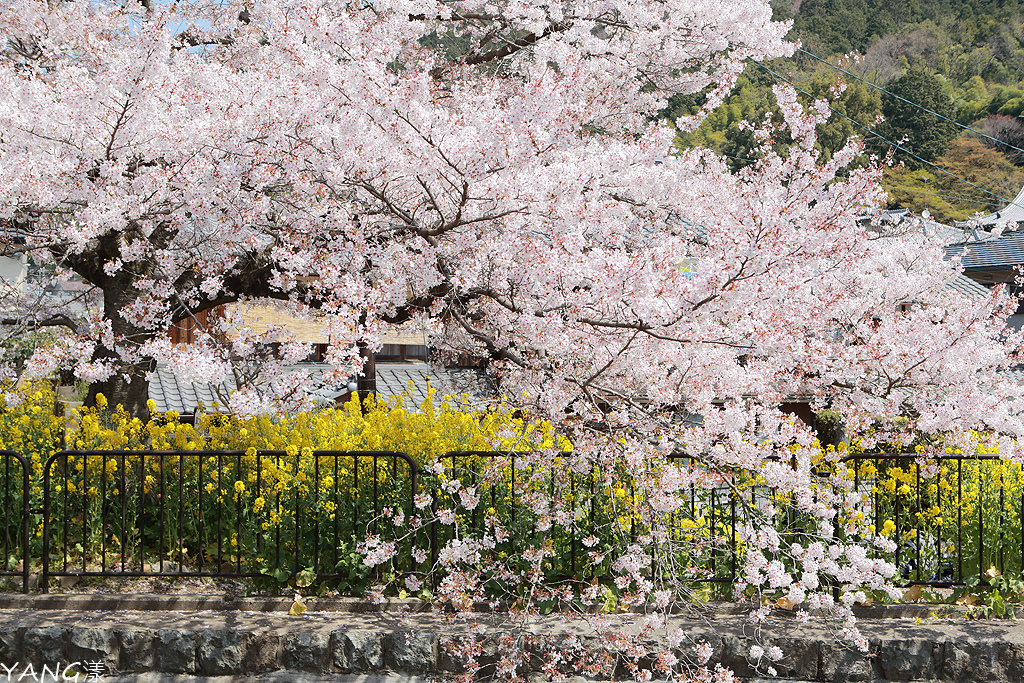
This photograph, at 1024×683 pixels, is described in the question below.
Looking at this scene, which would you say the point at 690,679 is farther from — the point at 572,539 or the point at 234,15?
the point at 234,15

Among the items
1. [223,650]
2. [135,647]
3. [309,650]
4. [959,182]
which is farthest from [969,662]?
[959,182]

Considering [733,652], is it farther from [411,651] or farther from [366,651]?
[366,651]

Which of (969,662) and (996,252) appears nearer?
(969,662)

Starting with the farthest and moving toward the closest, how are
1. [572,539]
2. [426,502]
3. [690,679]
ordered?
[572,539], [426,502], [690,679]

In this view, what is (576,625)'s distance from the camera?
5715mm

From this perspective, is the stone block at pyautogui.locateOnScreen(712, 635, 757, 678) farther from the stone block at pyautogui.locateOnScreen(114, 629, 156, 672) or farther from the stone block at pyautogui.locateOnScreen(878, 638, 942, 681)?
the stone block at pyautogui.locateOnScreen(114, 629, 156, 672)

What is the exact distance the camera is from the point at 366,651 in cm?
561

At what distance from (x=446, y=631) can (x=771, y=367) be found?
3622mm

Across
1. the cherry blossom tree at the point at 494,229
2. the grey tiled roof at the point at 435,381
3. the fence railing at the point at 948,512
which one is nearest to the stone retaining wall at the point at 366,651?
the cherry blossom tree at the point at 494,229

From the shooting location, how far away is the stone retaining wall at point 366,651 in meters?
5.58

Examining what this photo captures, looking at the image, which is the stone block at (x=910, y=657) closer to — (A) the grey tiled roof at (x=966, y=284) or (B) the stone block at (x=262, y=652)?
(B) the stone block at (x=262, y=652)

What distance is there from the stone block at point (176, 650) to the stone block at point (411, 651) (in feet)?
4.31

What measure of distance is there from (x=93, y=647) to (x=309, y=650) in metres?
1.47

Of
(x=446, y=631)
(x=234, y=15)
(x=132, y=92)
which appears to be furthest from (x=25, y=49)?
(x=446, y=631)
